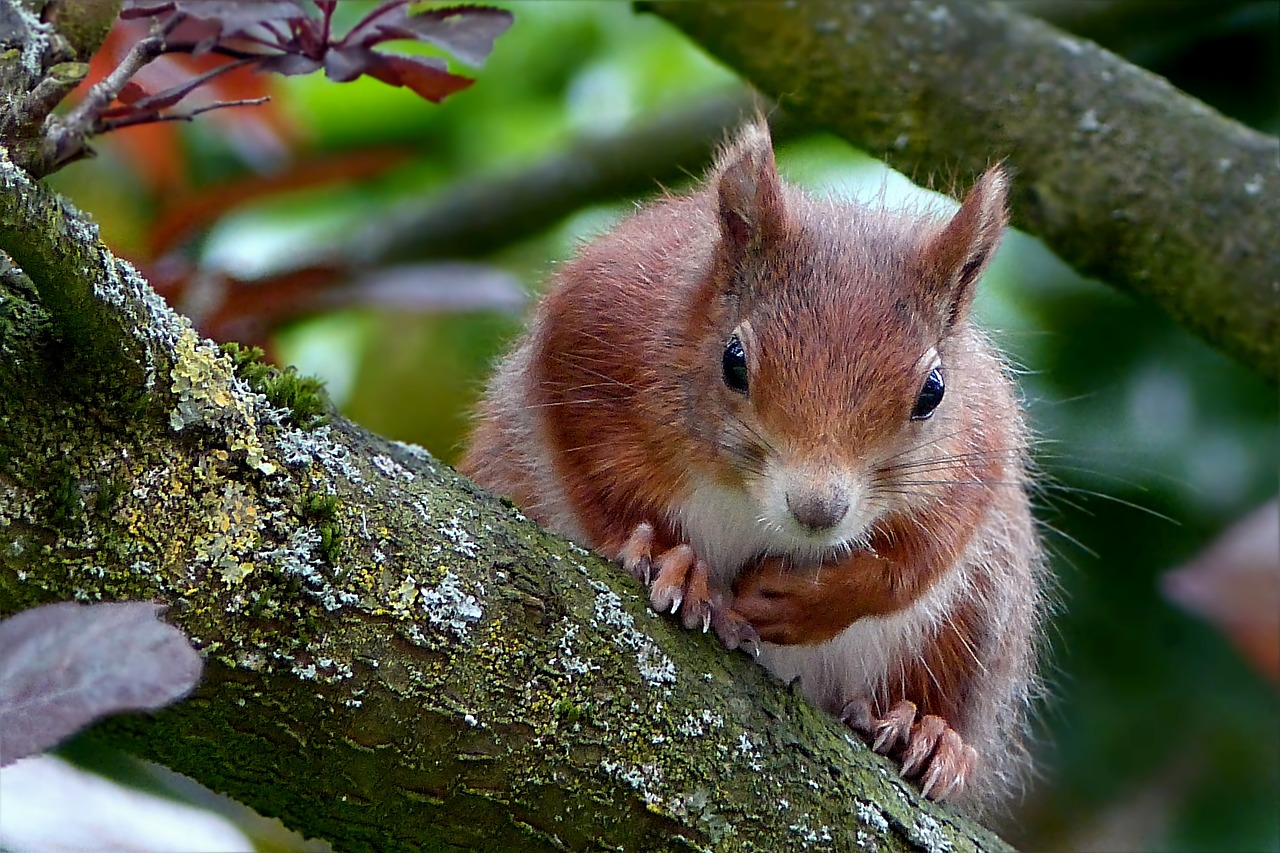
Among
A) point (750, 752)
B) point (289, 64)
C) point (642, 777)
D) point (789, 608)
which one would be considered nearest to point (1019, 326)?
point (789, 608)

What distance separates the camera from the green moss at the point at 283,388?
1.65m

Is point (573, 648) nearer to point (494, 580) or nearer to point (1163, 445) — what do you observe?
point (494, 580)

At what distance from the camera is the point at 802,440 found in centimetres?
200

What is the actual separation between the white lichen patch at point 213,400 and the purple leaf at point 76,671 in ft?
1.85

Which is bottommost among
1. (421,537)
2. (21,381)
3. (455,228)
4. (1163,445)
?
(455,228)

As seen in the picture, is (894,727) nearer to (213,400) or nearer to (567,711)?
(567,711)

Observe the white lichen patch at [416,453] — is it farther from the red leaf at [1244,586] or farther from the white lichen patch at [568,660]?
the red leaf at [1244,586]

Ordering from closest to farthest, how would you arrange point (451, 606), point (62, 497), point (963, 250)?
point (62, 497) < point (451, 606) < point (963, 250)

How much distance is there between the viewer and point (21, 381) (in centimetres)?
141

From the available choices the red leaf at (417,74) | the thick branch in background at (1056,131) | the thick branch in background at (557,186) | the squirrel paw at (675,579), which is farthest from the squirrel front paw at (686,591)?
the thick branch in background at (557,186)

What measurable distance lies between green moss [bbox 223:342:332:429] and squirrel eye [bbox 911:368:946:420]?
0.90 meters

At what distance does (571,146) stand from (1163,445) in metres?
1.79

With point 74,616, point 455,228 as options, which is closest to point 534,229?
point 455,228

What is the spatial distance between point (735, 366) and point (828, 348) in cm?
15
